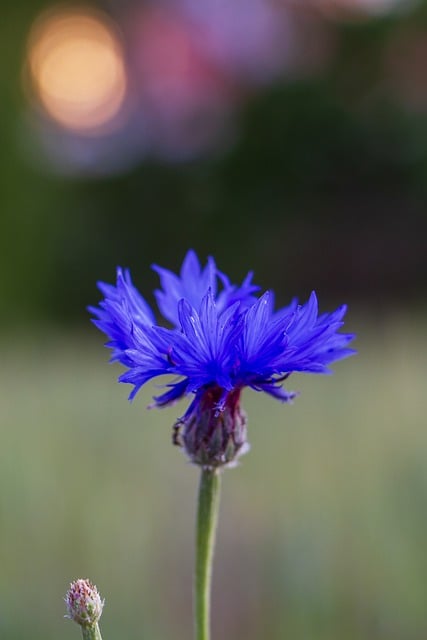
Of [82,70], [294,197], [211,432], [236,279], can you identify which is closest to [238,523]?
[211,432]

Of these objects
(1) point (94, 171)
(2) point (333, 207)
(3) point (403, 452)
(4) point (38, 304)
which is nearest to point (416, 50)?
(2) point (333, 207)

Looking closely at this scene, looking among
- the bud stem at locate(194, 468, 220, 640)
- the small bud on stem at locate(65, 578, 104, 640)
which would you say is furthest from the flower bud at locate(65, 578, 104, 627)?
the bud stem at locate(194, 468, 220, 640)

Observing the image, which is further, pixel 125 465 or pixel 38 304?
pixel 38 304

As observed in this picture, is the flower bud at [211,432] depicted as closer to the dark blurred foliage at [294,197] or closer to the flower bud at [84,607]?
the flower bud at [84,607]

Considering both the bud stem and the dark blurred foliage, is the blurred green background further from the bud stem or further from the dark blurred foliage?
the bud stem

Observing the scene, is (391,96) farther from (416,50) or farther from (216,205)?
(216,205)

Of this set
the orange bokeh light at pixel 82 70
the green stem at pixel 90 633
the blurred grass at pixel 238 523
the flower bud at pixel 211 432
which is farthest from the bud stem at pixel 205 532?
the orange bokeh light at pixel 82 70
